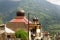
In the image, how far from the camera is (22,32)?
174 ft

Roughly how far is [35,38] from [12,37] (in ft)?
73.3

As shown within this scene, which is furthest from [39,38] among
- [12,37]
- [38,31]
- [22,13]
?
[12,37]

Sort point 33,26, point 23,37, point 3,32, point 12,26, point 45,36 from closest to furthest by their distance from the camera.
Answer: point 3,32 → point 23,37 → point 12,26 → point 33,26 → point 45,36

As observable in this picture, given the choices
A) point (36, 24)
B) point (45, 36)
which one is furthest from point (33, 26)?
point (45, 36)

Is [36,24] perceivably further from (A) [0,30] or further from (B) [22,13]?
(A) [0,30]

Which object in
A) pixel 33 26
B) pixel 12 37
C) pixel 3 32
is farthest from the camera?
pixel 33 26

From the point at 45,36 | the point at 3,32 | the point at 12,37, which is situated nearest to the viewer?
the point at 3,32

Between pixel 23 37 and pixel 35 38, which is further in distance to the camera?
pixel 35 38

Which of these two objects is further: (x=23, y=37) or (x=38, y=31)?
(x=38, y=31)

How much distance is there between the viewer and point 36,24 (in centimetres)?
7275

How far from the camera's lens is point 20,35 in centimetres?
5303

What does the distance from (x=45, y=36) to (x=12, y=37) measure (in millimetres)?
37234

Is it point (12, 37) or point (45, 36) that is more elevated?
point (12, 37)

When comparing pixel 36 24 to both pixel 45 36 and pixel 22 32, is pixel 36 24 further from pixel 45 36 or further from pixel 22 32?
pixel 22 32
